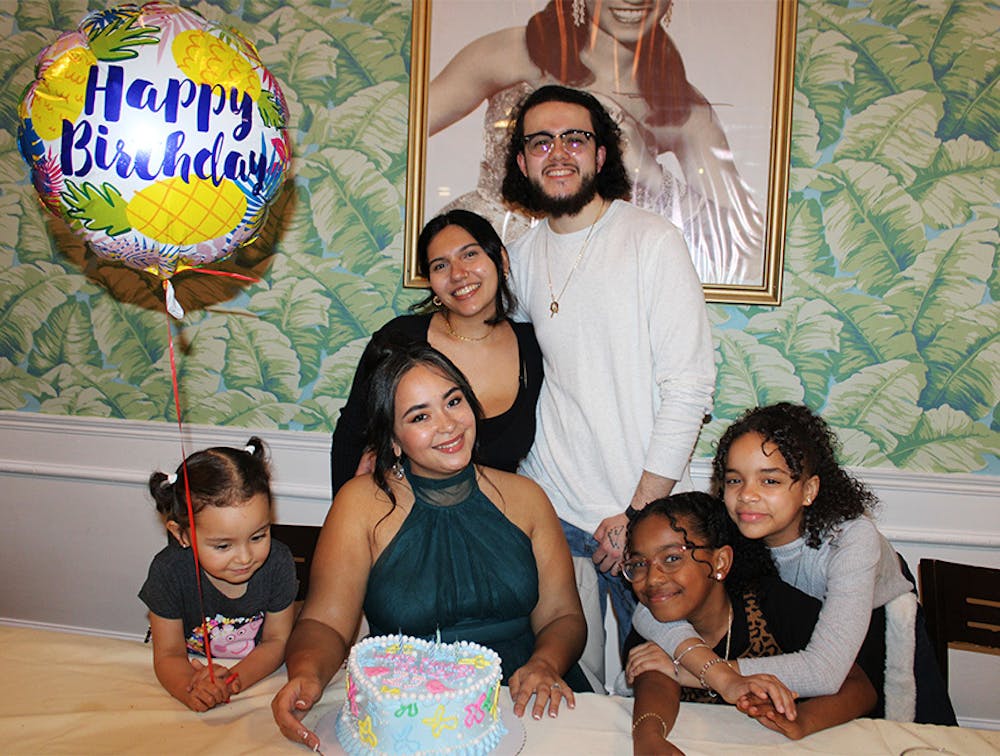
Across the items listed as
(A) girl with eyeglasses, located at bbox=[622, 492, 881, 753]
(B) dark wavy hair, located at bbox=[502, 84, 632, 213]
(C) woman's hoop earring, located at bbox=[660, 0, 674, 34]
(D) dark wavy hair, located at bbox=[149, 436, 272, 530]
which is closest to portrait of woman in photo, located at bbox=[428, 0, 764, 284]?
(C) woman's hoop earring, located at bbox=[660, 0, 674, 34]

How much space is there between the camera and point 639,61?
2.75m

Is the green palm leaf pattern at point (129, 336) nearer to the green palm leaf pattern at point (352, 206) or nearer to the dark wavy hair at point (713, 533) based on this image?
the green palm leaf pattern at point (352, 206)

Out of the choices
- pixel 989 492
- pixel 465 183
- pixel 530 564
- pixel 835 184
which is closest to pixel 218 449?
pixel 530 564

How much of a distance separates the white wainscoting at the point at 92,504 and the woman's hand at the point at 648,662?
161cm

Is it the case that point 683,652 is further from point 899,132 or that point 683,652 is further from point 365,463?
point 899,132

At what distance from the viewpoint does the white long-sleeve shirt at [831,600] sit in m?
1.66

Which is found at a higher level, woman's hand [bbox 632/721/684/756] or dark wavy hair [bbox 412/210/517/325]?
dark wavy hair [bbox 412/210/517/325]

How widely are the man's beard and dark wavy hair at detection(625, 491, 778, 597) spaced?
0.79 metres

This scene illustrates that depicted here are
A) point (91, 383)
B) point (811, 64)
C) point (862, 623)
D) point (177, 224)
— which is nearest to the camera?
point (177, 224)

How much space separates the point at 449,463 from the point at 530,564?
30cm

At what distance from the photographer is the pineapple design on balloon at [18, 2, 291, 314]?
1.50 m

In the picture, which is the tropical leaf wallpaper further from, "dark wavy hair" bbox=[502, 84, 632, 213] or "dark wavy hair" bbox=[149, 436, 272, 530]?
"dark wavy hair" bbox=[149, 436, 272, 530]

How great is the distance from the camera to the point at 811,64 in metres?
2.70

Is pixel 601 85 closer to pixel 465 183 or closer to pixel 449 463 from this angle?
pixel 465 183
